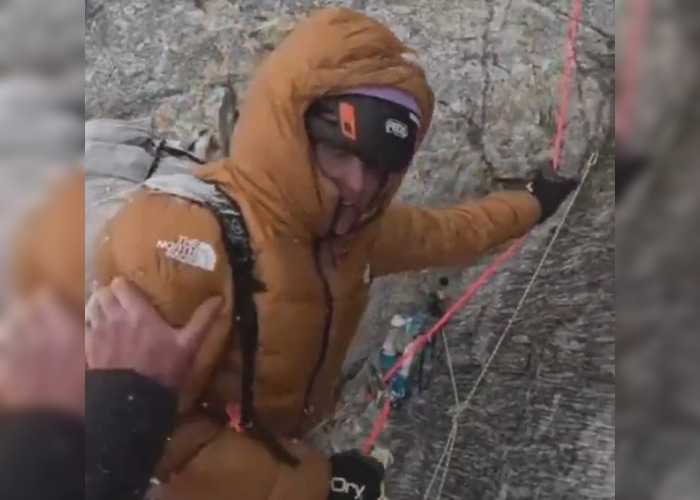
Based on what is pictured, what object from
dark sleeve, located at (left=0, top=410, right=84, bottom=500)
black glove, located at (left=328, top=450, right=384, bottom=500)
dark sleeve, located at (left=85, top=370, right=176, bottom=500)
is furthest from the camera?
black glove, located at (left=328, top=450, right=384, bottom=500)

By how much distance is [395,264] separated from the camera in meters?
1.14

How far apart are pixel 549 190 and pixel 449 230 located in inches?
5.0

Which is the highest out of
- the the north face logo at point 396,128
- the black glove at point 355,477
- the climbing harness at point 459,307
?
the the north face logo at point 396,128

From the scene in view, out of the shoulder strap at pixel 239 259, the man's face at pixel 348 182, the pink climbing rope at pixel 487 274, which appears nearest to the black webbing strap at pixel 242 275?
the shoulder strap at pixel 239 259

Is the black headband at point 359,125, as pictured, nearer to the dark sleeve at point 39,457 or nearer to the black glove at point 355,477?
the black glove at point 355,477

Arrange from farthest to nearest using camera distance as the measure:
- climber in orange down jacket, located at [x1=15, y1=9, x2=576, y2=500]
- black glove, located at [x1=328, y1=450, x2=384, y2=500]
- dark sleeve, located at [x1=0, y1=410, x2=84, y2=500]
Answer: black glove, located at [x1=328, y1=450, x2=384, y2=500] → climber in orange down jacket, located at [x1=15, y1=9, x2=576, y2=500] → dark sleeve, located at [x1=0, y1=410, x2=84, y2=500]

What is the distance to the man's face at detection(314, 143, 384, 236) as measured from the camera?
1016 mm

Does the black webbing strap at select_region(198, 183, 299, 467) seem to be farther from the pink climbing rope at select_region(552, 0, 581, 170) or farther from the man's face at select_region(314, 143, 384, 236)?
the pink climbing rope at select_region(552, 0, 581, 170)

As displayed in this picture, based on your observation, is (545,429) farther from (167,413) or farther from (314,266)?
(167,413)

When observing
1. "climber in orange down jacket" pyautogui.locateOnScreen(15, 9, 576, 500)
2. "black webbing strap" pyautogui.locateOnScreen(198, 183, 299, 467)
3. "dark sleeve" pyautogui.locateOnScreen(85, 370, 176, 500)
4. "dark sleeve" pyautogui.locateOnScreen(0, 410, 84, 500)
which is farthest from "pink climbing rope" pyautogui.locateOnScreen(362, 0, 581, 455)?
"dark sleeve" pyautogui.locateOnScreen(0, 410, 84, 500)

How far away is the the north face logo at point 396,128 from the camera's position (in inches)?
40.0

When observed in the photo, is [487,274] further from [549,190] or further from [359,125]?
[359,125]

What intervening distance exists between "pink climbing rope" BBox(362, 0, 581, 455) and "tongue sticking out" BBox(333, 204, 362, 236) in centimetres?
19

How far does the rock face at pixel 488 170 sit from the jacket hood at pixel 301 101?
0.11 m
